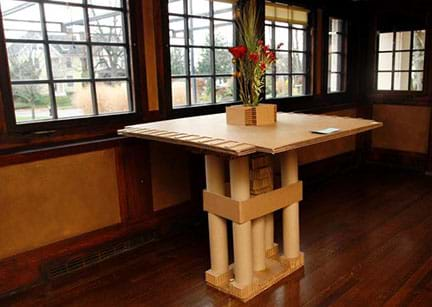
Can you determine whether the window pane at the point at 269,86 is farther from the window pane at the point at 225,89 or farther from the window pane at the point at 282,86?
the window pane at the point at 225,89

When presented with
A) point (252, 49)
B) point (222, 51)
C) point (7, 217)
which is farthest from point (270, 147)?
point (222, 51)

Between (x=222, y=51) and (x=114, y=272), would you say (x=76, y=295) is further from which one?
(x=222, y=51)

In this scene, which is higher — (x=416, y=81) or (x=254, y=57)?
(x=254, y=57)

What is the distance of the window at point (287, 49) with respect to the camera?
12.8 ft

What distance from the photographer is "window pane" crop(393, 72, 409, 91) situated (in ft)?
15.9

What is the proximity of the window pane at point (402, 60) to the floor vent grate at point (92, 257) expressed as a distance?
140 inches

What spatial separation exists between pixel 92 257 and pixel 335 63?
138 inches

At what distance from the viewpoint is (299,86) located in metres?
4.40

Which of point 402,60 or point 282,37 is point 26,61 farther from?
point 402,60

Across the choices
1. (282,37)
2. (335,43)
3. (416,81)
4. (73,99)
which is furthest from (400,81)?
(73,99)

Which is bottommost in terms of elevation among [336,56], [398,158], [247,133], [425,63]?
[398,158]

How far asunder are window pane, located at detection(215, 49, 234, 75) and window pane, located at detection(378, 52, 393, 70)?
2.36 m

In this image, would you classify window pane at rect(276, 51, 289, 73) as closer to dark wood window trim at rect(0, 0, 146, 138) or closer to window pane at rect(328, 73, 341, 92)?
window pane at rect(328, 73, 341, 92)

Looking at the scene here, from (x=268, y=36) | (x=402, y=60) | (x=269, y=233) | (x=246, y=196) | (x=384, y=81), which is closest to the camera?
(x=246, y=196)
